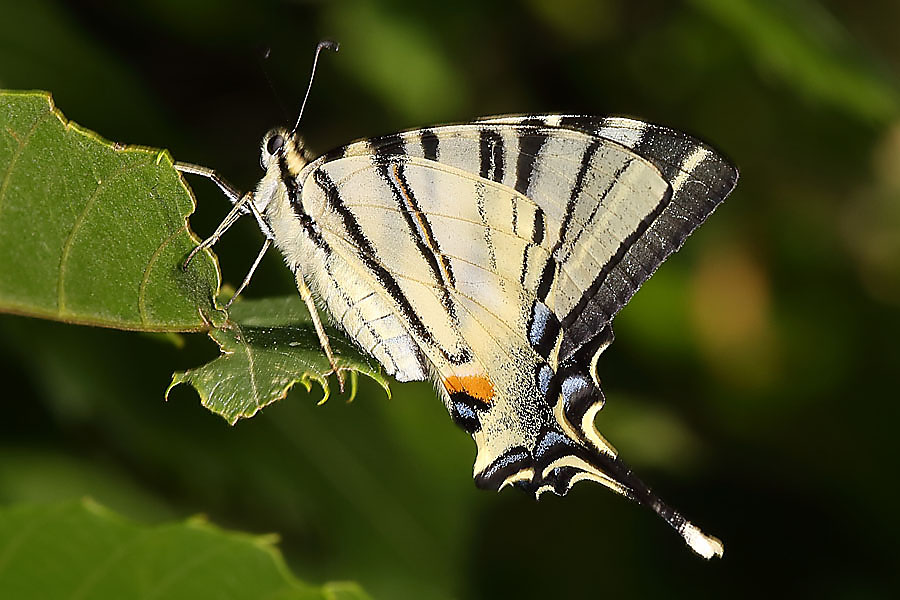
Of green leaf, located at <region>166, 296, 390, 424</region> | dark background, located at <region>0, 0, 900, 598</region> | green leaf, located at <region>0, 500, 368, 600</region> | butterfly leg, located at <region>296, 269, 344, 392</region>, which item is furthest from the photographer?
dark background, located at <region>0, 0, 900, 598</region>

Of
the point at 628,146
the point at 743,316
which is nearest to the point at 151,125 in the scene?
the point at 628,146

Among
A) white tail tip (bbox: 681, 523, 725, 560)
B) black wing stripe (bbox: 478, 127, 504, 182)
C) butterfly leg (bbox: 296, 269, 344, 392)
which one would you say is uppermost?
black wing stripe (bbox: 478, 127, 504, 182)

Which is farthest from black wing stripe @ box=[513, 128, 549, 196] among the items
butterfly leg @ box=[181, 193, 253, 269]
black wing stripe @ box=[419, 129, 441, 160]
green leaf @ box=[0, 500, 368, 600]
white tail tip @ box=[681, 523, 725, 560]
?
green leaf @ box=[0, 500, 368, 600]

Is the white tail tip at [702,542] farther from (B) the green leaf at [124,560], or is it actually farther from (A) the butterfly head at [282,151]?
(A) the butterfly head at [282,151]

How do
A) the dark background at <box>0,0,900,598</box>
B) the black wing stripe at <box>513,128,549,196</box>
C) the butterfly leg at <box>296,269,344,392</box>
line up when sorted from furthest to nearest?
the dark background at <box>0,0,900,598</box>
the black wing stripe at <box>513,128,549,196</box>
the butterfly leg at <box>296,269,344,392</box>

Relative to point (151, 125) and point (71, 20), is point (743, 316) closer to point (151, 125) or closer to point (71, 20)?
point (151, 125)

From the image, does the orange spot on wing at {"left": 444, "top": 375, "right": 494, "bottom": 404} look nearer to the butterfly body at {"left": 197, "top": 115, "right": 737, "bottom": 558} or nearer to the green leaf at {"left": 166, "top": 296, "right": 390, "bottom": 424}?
the butterfly body at {"left": 197, "top": 115, "right": 737, "bottom": 558}
